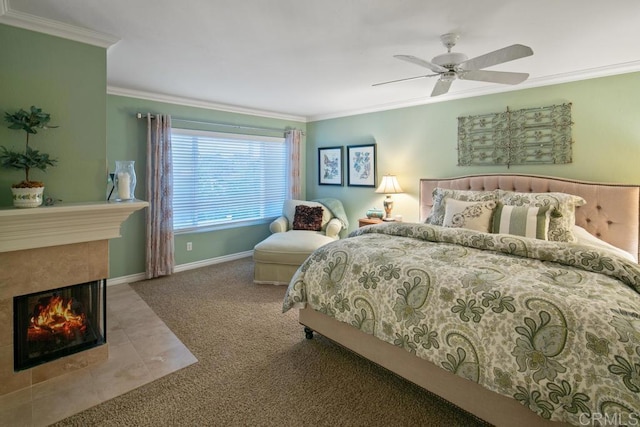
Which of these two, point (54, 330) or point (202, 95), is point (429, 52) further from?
point (54, 330)

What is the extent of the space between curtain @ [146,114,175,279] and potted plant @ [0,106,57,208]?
189cm

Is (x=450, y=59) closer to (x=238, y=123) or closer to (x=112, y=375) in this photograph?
(x=112, y=375)

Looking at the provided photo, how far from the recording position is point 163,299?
341cm

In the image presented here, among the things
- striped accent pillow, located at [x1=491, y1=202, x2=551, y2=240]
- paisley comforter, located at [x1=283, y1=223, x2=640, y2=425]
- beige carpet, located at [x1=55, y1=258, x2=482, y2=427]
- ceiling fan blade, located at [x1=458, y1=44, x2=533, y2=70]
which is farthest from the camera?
striped accent pillow, located at [x1=491, y1=202, x2=551, y2=240]

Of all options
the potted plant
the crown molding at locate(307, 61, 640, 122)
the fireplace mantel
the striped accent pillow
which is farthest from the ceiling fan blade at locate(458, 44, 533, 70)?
the potted plant

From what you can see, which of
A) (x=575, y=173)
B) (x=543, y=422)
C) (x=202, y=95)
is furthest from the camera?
(x=202, y=95)

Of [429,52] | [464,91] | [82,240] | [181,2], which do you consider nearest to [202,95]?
[181,2]

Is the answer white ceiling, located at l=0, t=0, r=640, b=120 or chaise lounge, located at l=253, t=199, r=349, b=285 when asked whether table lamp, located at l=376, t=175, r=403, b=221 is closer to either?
chaise lounge, located at l=253, t=199, r=349, b=285

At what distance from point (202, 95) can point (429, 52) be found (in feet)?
9.25

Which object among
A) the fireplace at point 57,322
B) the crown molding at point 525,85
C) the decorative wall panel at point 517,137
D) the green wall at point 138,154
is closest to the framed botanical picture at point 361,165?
the crown molding at point 525,85

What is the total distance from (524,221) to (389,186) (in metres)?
1.90

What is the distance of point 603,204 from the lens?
2938 mm

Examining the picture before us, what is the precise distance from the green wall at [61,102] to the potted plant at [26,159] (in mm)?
76

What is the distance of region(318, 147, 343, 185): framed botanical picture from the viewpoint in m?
5.22
